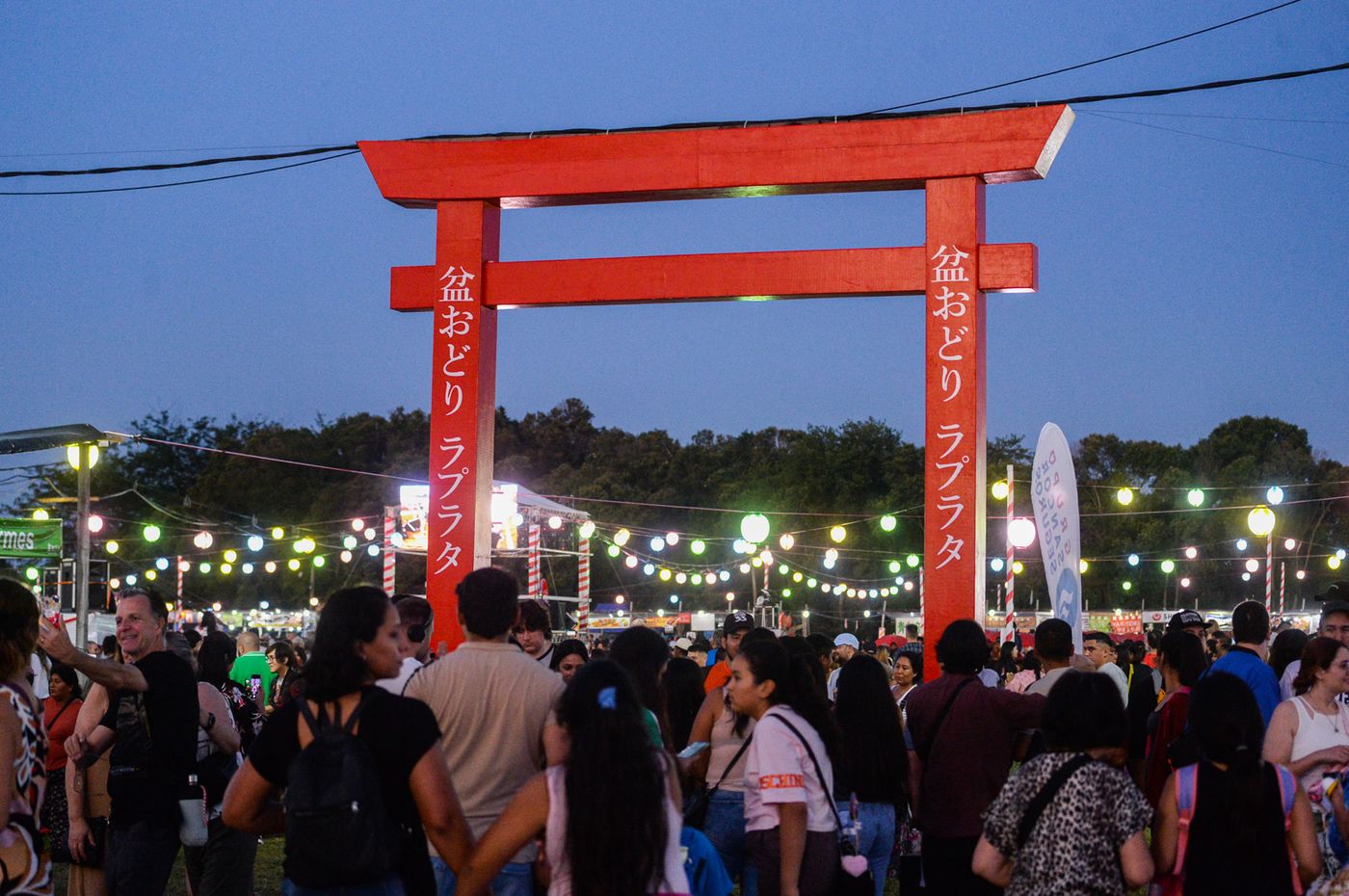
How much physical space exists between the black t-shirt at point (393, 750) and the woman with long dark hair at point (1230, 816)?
2073mm

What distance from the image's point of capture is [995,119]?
1329 cm

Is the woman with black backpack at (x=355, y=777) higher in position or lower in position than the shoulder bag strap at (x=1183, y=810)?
higher

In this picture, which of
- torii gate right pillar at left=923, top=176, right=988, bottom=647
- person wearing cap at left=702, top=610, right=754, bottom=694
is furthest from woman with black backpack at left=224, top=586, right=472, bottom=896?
torii gate right pillar at left=923, top=176, right=988, bottom=647

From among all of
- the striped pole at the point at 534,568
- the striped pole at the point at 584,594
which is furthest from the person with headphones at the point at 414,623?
the striped pole at the point at 584,594

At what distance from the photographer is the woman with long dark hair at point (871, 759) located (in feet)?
19.9

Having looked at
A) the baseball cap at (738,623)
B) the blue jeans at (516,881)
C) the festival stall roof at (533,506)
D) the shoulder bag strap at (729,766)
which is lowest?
the blue jeans at (516,881)

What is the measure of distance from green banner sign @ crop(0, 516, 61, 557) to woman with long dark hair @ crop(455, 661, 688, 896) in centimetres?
1802

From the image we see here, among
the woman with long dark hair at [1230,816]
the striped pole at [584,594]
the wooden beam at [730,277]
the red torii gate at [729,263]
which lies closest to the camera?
the woman with long dark hair at [1230,816]

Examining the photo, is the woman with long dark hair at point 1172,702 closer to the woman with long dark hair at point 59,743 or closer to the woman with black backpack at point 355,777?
the woman with black backpack at point 355,777

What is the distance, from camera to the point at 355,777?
3562mm

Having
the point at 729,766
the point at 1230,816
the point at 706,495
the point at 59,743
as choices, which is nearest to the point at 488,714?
the point at 729,766

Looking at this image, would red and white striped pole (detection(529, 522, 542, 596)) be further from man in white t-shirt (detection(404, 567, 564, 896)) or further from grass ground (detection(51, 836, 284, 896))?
man in white t-shirt (detection(404, 567, 564, 896))

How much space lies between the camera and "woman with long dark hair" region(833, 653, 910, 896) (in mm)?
6059

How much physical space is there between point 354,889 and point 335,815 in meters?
0.26
